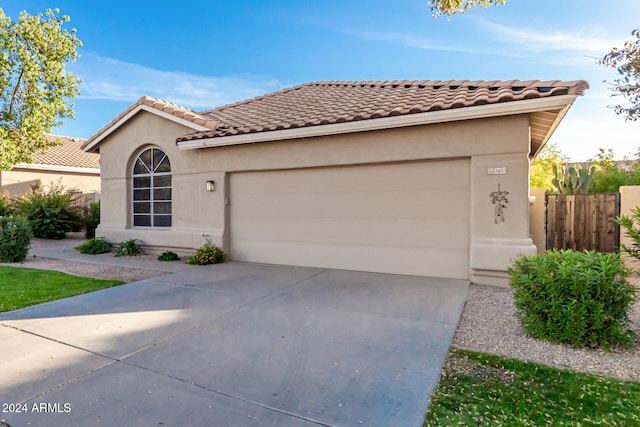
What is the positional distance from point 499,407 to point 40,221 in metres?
18.8

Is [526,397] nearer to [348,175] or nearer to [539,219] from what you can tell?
[348,175]

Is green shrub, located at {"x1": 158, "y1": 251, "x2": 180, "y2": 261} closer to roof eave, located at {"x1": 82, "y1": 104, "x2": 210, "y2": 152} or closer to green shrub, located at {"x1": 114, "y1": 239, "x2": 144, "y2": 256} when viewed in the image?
green shrub, located at {"x1": 114, "y1": 239, "x2": 144, "y2": 256}

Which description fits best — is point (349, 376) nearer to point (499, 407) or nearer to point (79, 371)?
point (499, 407)

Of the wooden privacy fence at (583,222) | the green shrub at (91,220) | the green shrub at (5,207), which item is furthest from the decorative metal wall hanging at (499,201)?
the green shrub at (5,207)

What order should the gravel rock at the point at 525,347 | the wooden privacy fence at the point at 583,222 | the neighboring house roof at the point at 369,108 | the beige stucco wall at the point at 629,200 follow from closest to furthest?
the gravel rock at the point at 525,347
the neighboring house roof at the point at 369,108
the beige stucco wall at the point at 629,200
the wooden privacy fence at the point at 583,222

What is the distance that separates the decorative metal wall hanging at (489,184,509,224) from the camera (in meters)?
7.38

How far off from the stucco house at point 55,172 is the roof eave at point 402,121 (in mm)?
14896

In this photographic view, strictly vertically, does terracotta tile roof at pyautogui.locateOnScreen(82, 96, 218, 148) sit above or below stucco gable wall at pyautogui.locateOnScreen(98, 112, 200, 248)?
above

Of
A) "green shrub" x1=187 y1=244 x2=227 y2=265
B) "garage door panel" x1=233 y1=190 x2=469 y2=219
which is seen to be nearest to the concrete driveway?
"garage door panel" x1=233 y1=190 x2=469 y2=219

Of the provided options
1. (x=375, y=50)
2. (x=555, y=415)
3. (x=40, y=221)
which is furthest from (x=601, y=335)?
(x=40, y=221)

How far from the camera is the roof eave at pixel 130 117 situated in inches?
428

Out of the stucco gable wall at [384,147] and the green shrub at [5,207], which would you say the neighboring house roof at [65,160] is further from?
the stucco gable wall at [384,147]

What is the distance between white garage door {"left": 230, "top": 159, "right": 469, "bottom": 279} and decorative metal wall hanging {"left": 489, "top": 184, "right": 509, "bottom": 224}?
0.58 meters

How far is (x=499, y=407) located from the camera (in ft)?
9.97
